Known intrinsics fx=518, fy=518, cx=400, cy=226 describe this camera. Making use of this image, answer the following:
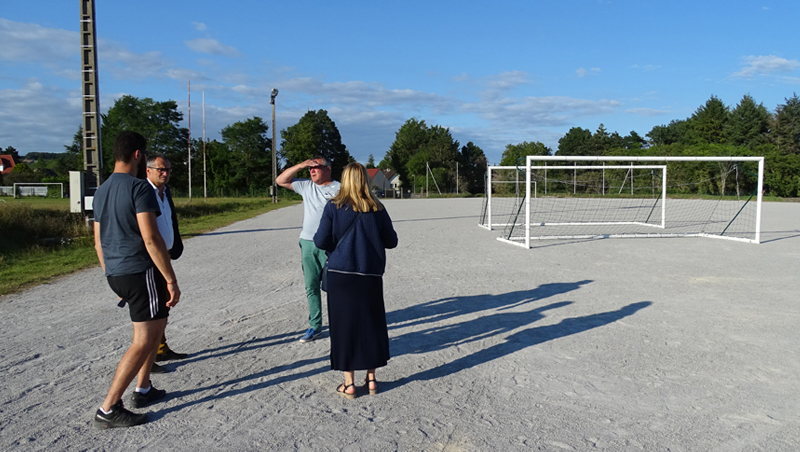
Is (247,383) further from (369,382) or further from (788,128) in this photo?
(788,128)

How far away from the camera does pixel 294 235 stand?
15.6 metres

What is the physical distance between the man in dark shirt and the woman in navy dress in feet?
3.40

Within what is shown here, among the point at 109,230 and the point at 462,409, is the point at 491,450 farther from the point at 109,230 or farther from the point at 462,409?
the point at 109,230

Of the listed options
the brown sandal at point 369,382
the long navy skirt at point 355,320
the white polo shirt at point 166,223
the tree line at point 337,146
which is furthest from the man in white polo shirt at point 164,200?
the tree line at point 337,146

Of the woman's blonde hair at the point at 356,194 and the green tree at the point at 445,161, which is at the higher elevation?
the green tree at the point at 445,161

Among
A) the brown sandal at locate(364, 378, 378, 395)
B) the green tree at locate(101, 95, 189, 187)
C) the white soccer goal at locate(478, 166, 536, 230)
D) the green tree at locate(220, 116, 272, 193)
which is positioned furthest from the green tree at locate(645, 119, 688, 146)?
the brown sandal at locate(364, 378, 378, 395)

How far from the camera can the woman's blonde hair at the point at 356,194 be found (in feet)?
11.6

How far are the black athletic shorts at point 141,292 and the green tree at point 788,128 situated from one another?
231ft

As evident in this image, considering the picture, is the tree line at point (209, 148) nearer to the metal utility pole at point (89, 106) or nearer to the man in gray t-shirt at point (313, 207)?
the metal utility pole at point (89, 106)

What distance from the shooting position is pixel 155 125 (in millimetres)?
62312

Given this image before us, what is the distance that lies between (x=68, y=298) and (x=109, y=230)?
15.3ft

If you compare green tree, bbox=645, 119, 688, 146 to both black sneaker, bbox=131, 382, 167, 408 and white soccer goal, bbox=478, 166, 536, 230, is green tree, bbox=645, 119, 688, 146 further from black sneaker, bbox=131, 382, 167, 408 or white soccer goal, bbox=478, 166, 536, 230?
black sneaker, bbox=131, 382, 167, 408

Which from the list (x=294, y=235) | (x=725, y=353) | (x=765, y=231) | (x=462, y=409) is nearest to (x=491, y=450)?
(x=462, y=409)

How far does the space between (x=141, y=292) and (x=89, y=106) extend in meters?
13.7
